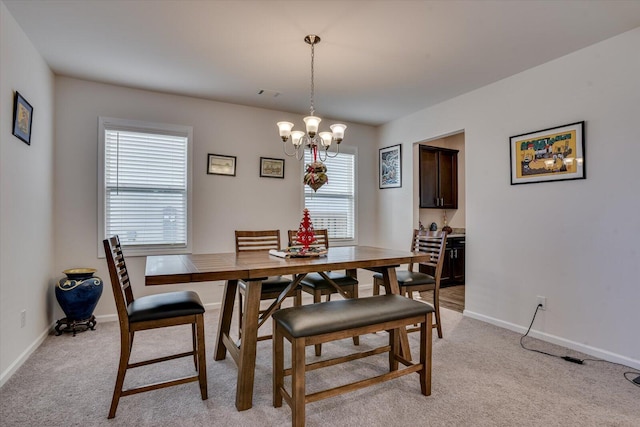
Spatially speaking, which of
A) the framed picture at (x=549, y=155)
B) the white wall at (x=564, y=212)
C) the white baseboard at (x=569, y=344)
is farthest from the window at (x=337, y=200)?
the framed picture at (x=549, y=155)

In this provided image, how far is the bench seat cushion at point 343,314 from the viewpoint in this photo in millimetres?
1722

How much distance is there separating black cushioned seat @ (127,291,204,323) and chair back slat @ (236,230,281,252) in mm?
946

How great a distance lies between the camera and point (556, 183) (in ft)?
9.52

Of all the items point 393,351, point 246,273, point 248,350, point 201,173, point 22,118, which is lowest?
point 393,351

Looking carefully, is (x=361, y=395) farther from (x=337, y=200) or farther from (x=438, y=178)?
(x=438, y=178)

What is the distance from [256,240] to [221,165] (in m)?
1.41

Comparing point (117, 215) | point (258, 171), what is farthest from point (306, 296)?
point (117, 215)

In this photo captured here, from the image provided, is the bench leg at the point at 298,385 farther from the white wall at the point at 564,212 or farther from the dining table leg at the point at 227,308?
the white wall at the point at 564,212

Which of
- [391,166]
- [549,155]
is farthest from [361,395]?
[391,166]

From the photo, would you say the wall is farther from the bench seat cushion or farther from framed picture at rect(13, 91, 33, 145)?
the bench seat cushion

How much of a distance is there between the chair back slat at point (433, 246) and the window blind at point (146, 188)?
8.66ft

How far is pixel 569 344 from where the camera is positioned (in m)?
2.77

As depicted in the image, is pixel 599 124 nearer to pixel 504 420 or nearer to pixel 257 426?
pixel 504 420

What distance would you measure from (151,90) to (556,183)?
4.23 m
